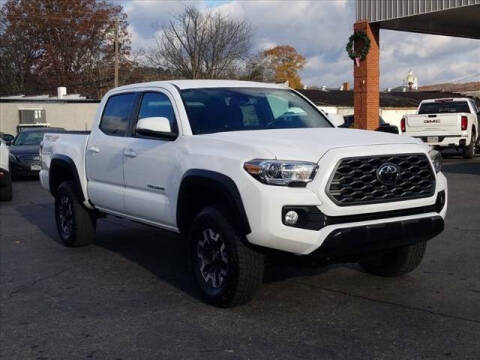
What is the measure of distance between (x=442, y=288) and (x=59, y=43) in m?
47.5

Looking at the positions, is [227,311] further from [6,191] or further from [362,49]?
[362,49]

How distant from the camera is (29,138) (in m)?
19.0

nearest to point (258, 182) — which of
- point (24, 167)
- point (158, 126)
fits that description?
point (158, 126)

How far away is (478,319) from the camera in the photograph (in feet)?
15.4

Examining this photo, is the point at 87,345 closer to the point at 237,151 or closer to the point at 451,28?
the point at 237,151

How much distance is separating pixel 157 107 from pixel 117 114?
3.02 feet

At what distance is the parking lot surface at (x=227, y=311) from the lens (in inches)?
167

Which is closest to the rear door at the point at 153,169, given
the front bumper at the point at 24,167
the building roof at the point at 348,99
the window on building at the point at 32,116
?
the front bumper at the point at 24,167

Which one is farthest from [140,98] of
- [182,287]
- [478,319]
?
[478,319]

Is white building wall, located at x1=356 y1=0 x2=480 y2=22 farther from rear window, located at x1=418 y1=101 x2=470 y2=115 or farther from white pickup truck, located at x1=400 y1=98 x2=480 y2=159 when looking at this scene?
rear window, located at x1=418 y1=101 x2=470 y2=115

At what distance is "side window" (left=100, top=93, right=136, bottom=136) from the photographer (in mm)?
6688

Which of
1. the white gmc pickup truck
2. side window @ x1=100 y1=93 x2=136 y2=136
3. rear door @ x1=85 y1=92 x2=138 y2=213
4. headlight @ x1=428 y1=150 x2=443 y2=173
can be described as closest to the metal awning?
the white gmc pickup truck

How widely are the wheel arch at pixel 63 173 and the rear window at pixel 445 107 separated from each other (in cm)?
1441

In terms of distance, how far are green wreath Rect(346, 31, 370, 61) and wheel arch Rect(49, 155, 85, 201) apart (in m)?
13.8
